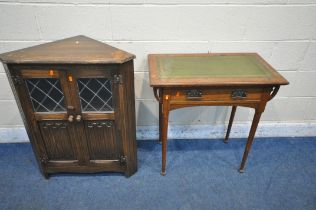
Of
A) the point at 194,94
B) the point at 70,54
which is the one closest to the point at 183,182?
the point at 194,94

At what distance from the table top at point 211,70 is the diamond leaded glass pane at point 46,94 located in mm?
591

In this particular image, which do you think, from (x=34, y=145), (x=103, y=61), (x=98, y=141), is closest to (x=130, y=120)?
(x=98, y=141)

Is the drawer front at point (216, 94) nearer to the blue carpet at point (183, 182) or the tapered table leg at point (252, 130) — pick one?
the tapered table leg at point (252, 130)

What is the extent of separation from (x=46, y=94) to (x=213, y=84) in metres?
1.02

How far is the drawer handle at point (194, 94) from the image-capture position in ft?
4.77

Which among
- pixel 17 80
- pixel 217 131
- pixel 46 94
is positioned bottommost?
pixel 217 131

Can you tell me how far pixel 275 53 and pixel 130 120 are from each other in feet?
4.21

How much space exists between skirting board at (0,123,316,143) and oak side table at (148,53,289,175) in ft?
1.89

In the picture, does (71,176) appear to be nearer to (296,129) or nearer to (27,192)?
(27,192)

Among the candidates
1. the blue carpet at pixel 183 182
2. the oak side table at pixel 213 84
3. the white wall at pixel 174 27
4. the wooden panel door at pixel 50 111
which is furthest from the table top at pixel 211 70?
the blue carpet at pixel 183 182

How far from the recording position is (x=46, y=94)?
4.80 ft

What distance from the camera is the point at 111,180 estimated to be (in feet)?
5.96

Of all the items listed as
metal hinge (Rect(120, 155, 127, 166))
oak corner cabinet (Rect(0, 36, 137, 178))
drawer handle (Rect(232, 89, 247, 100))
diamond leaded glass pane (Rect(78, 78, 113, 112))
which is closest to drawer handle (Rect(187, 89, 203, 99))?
drawer handle (Rect(232, 89, 247, 100))

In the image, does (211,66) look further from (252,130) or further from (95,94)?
(95,94)
